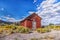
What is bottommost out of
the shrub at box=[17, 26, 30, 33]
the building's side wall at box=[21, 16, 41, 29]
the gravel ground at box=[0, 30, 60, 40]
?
the gravel ground at box=[0, 30, 60, 40]

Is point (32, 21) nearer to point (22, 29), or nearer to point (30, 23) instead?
point (30, 23)

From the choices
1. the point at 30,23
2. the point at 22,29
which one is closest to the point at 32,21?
the point at 30,23

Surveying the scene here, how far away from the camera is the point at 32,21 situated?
4.02 meters

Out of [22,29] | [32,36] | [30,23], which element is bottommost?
[32,36]

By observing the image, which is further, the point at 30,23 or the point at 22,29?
the point at 30,23

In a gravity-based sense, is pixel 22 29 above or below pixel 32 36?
above

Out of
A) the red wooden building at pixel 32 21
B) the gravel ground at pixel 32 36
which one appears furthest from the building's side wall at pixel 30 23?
the gravel ground at pixel 32 36

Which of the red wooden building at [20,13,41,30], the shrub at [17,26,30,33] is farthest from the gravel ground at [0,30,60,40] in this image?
the red wooden building at [20,13,41,30]

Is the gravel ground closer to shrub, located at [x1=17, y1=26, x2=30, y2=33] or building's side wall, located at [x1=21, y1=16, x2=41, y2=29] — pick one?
shrub, located at [x1=17, y1=26, x2=30, y2=33]

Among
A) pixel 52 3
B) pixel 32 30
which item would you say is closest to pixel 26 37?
pixel 32 30

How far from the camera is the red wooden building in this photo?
3.90 m

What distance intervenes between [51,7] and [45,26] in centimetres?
54

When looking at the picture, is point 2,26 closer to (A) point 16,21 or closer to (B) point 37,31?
(A) point 16,21

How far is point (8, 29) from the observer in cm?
382
